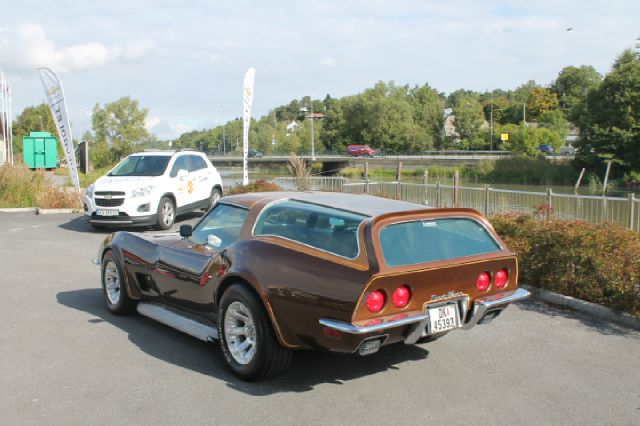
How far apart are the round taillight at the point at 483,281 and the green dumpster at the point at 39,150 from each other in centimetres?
5235

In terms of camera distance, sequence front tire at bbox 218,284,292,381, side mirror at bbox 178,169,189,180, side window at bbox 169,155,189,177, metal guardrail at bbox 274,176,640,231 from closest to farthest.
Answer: front tire at bbox 218,284,292,381
metal guardrail at bbox 274,176,640,231
side window at bbox 169,155,189,177
side mirror at bbox 178,169,189,180

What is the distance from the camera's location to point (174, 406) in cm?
465

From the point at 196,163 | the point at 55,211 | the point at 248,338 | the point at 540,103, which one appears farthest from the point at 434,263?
the point at 540,103

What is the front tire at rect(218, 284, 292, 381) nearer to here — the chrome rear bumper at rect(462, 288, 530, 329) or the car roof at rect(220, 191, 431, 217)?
the car roof at rect(220, 191, 431, 217)

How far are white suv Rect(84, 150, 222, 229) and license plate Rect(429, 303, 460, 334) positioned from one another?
1108cm

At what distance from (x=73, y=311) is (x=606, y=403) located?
5.67m

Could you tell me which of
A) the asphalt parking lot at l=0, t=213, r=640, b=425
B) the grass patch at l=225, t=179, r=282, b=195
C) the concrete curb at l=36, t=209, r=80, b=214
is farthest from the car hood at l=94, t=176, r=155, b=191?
the asphalt parking lot at l=0, t=213, r=640, b=425

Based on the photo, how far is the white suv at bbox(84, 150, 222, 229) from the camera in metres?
14.8

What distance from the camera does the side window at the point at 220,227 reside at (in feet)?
19.1

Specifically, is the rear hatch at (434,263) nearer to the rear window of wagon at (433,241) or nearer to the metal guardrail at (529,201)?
the rear window of wagon at (433,241)

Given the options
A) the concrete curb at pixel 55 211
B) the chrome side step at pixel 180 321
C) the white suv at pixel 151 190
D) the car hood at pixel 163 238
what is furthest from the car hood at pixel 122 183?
the chrome side step at pixel 180 321

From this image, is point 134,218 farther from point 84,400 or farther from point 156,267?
point 84,400

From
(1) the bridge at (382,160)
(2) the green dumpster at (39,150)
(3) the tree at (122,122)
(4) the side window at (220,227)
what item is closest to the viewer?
(4) the side window at (220,227)

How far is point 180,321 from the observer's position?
6.01 metres
